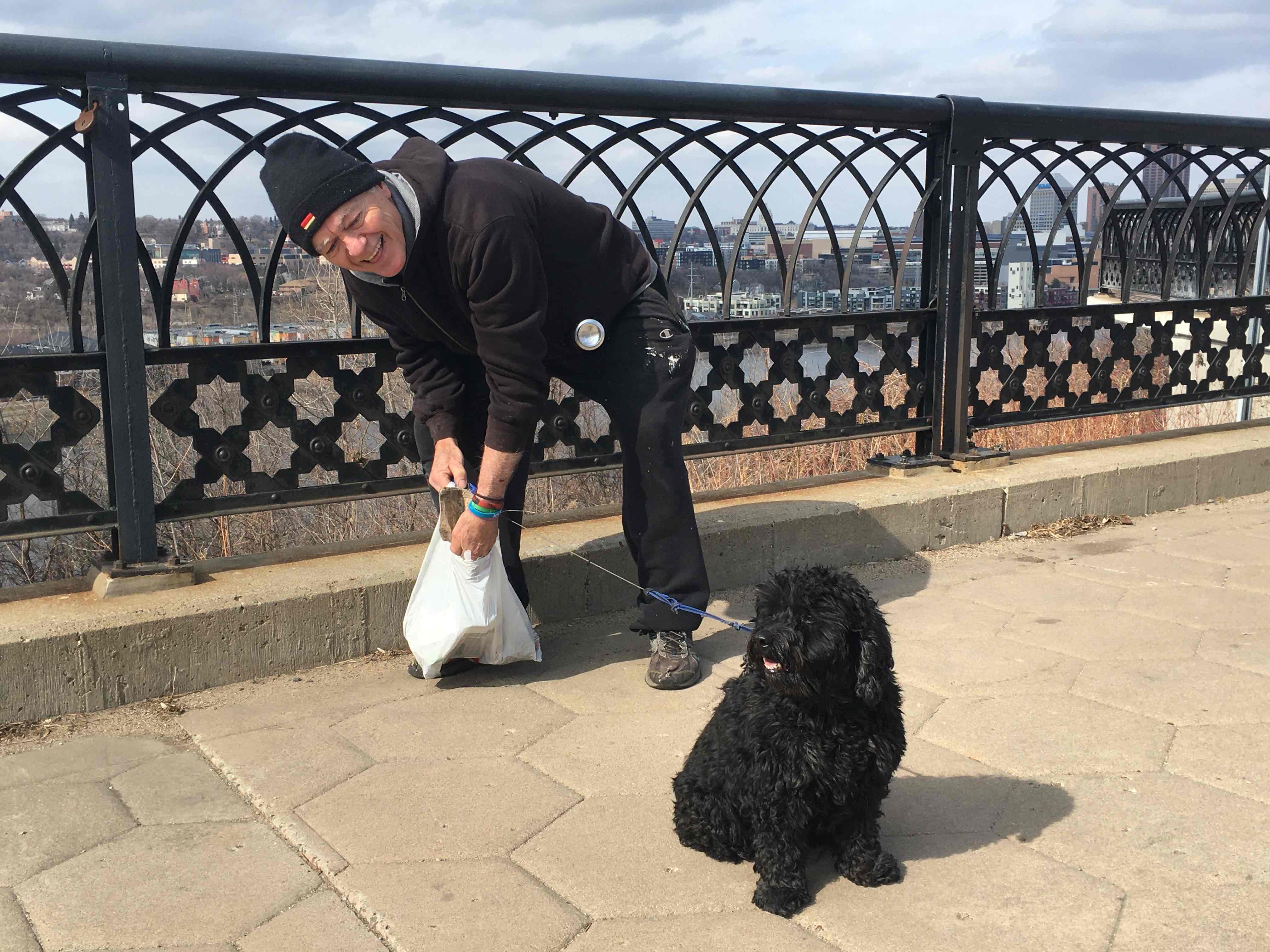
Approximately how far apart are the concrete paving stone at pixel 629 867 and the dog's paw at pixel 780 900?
0.05 meters

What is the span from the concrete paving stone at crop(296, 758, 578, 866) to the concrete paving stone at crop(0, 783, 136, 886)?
464 mm

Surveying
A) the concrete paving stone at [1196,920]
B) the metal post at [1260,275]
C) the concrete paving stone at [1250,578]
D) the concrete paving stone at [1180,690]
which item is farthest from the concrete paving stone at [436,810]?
the metal post at [1260,275]

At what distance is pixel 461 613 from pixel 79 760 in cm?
109

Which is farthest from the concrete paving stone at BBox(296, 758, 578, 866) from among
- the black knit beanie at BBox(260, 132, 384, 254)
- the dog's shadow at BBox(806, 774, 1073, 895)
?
the black knit beanie at BBox(260, 132, 384, 254)

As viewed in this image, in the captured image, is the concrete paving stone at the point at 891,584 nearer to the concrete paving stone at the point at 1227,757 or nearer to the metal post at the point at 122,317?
the concrete paving stone at the point at 1227,757

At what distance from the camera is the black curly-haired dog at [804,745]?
2.38 metres

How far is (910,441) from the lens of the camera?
591cm

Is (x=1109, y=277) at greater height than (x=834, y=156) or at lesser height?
lesser

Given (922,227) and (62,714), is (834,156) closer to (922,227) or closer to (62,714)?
(922,227)

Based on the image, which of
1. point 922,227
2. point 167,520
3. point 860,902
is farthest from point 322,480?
point 922,227

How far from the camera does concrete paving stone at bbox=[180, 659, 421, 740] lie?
3385 millimetres

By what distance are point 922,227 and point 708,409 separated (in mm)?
1397

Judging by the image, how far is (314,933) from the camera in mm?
2361

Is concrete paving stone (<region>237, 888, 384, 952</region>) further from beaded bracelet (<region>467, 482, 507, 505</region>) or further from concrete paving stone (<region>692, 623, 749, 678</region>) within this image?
concrete paving stone (<region>692, 623, 749, 678</region>)
